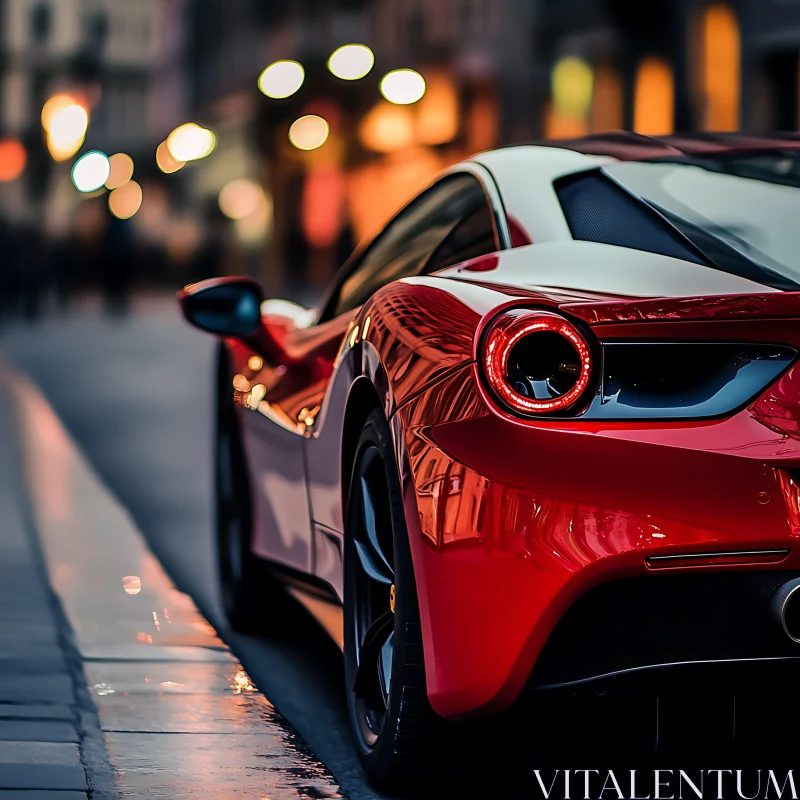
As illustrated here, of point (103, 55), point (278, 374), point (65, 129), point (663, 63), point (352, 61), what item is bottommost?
point (103, 55)

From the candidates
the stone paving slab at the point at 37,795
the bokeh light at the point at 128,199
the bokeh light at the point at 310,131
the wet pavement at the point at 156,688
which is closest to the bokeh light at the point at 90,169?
the bokeh light at the point at 310,131

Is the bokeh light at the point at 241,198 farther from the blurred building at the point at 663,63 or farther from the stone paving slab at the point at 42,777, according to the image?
the stone paving slab at the point at 42,777

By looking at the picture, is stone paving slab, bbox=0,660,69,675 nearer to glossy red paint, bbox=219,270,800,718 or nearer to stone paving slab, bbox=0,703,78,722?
stone paving slab, bbox=0,703,78,722

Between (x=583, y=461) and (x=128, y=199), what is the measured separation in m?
91.9

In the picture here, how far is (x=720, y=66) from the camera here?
30719mm

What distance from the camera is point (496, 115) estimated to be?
144 feet

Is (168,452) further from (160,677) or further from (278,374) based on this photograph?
(160,677)

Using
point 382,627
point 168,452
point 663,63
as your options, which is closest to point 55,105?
point 663,63

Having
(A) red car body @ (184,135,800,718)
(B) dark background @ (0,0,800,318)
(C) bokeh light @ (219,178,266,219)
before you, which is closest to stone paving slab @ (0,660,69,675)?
(A) red car body @ (184,135,800,718)

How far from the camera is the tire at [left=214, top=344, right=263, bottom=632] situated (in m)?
5.71

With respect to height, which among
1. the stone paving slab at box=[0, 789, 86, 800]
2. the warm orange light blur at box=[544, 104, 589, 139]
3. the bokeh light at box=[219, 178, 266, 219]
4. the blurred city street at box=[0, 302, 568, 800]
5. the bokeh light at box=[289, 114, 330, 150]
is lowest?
the bokeh light at box=[219, 178, 266, 219]

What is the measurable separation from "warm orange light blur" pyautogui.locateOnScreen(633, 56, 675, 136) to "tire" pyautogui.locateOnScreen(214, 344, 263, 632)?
27.9 meters

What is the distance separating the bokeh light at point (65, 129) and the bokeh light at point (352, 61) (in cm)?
647

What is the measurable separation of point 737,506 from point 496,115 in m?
41.3
